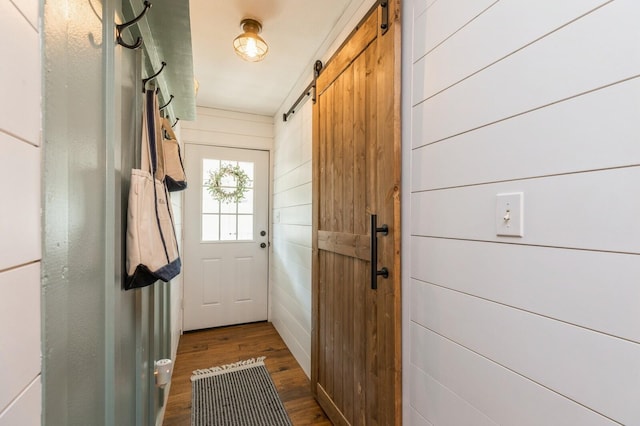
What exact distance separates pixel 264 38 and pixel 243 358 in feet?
8.33

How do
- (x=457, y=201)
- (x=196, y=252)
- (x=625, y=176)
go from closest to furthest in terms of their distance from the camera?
(x=625, y=176) < (x=457, y=201) < (x=196, y=252)

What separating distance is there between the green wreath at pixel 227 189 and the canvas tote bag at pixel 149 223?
2.15 meters

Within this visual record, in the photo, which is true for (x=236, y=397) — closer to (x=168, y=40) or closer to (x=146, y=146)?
(x=146, y=146)

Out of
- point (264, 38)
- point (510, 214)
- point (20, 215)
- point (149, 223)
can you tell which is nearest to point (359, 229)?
point (510, 214)

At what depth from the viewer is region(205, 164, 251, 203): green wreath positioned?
3.24m

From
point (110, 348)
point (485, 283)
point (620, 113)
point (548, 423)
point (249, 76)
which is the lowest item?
point (548, 423)

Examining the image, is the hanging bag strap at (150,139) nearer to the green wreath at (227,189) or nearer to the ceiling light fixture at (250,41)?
the ceiling light fixture at (250,41)

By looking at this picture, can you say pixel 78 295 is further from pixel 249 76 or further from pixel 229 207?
pixel 229 207

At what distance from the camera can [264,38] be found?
1.97 m

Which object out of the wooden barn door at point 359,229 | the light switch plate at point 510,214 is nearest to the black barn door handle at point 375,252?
the wooden barn door at point 359,229

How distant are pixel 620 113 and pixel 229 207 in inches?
126

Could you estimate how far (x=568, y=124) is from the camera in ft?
2.11

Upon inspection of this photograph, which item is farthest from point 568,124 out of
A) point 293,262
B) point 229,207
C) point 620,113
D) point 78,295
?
point 229,207

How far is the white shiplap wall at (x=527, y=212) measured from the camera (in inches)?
22.3
